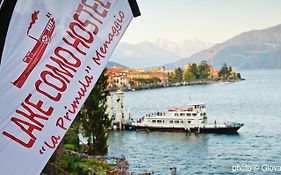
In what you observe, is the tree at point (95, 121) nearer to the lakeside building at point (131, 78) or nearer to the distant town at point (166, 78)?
the lakeside building at point (131, 78)

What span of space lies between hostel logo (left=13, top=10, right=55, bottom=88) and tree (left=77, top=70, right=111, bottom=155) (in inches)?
710

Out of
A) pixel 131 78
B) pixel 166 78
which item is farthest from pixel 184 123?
pixel 166 78

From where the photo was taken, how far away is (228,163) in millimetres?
29281

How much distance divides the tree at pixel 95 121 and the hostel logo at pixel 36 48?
18.0 m

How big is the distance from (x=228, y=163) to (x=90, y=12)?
26706 mm

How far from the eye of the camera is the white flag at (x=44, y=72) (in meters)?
3.34

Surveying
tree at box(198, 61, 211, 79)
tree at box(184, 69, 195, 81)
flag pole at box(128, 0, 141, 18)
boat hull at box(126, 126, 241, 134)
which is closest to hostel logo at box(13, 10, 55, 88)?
flag pole at box(128, 0, 141, 18)

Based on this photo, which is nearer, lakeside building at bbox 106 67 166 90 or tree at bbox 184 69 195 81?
lakeside building at bbox 106 67 166 90

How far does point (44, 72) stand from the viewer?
3.52m

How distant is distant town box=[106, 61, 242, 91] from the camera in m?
150

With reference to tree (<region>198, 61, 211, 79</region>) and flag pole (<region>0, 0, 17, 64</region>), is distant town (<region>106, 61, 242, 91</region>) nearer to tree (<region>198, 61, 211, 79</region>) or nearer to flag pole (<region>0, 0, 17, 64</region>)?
tree (<region>198, 61, 211, 79</region>)

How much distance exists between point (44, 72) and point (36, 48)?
20cm

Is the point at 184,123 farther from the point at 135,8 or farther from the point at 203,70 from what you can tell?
the point at 203,70

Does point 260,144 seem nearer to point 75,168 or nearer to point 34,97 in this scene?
point 75,168
